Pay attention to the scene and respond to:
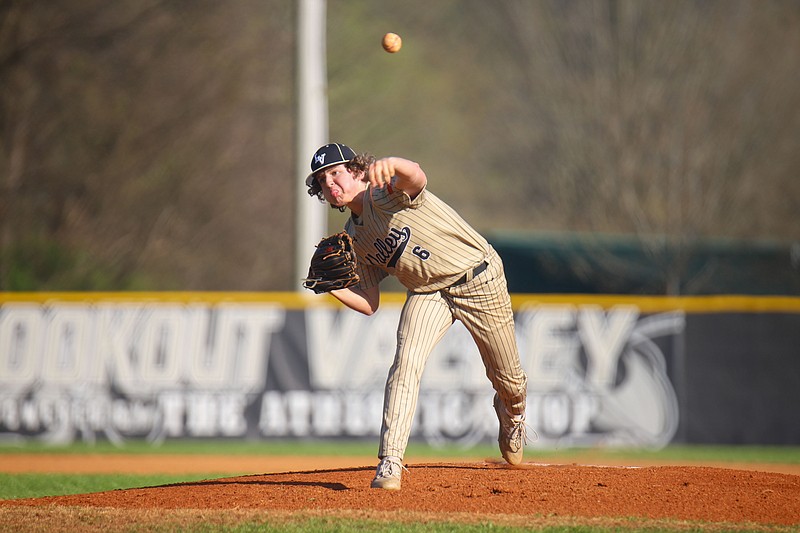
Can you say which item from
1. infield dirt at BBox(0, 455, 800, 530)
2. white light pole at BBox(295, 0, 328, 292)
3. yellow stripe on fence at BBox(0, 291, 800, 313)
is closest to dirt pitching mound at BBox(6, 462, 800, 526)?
infield dirt at BBox(0, 455, 800, 530)

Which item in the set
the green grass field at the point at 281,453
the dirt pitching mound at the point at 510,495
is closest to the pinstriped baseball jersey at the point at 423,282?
the dirt pitching mound at the point at 510,495

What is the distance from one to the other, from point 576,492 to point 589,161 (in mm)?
16469

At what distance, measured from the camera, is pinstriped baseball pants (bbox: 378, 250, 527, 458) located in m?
5.50

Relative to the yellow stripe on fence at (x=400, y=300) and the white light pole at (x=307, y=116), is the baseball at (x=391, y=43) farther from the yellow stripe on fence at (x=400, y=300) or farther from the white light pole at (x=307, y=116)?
the white light pole at (x=307, y=116)

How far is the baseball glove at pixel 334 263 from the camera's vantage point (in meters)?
5.64

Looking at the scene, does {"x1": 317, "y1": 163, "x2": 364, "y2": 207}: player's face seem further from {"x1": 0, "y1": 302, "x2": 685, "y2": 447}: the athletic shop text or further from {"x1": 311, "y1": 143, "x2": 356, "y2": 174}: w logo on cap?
{"x1": 0, "y1": 302, "x2": 685, "y2": 447}: the athletic shop text

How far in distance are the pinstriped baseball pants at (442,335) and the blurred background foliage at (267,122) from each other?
1423 centimetres

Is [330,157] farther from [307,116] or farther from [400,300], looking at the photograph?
[307,116]

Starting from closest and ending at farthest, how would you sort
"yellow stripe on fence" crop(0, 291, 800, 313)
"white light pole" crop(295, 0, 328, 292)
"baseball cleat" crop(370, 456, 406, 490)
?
"baseball cleat" crop(370, 456, 406, 490) < "yellow stripe on fence" crop(0, 291, 800, 313) < "white light pole" crop(295, 0, 328, 292)

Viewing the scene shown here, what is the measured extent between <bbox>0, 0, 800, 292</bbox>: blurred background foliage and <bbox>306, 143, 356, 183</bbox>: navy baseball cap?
46.9 ft

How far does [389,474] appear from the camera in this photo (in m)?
5.48

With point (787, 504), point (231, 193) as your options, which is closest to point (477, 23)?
point (231, 193)

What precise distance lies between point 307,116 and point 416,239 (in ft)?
30.6

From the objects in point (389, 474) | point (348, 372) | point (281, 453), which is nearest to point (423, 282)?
point (389, 474)
